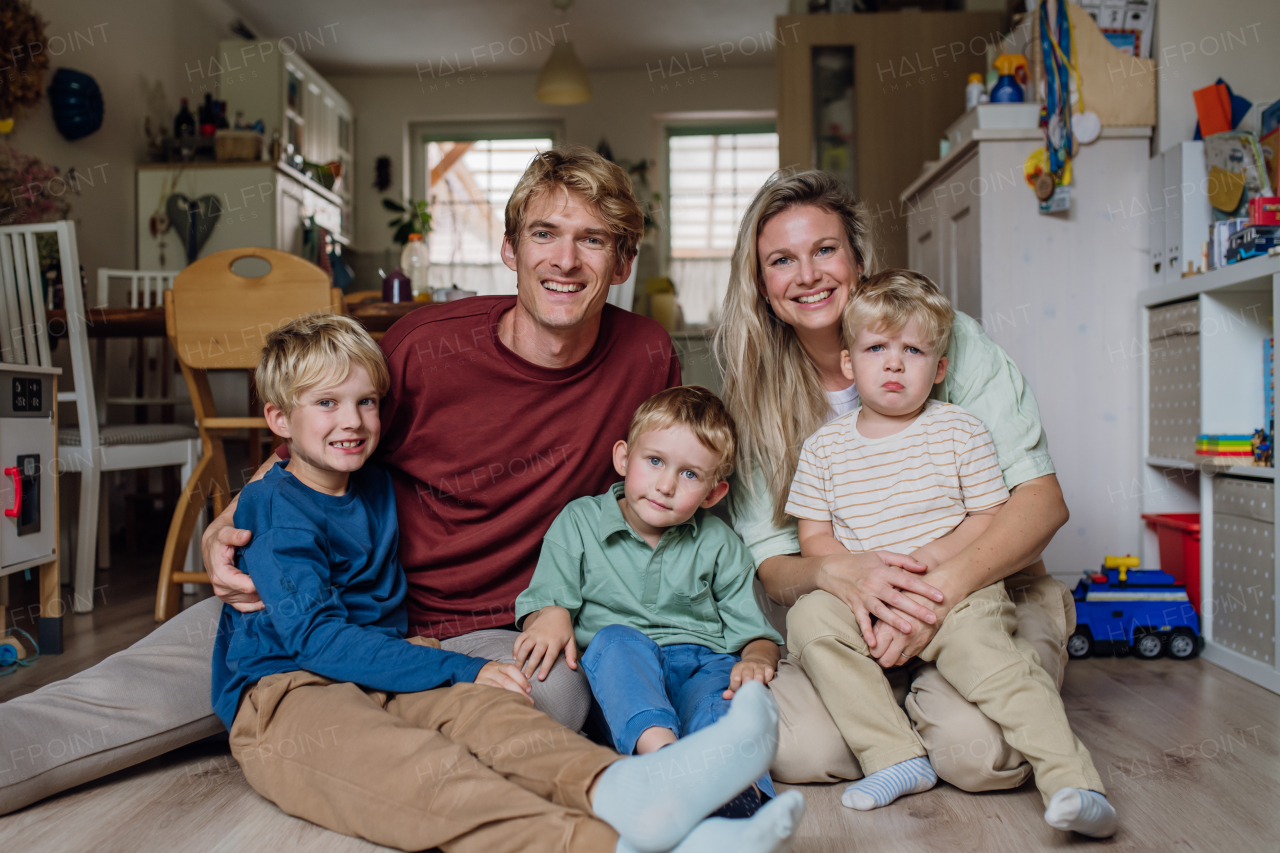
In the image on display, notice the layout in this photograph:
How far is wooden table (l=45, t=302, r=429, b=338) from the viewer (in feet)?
8.21

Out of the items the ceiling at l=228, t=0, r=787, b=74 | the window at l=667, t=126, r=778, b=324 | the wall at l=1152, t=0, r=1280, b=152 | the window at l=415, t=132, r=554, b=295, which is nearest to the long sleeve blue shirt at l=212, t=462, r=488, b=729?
the wall at l=1152, t=0, r=1280, b=152

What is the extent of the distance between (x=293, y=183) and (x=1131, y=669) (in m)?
4.51

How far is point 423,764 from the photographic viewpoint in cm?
96

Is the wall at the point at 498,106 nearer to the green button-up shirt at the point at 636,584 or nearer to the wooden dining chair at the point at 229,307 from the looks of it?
the wooden dining chair at the point at 229,307

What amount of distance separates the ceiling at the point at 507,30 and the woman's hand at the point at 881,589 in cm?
445

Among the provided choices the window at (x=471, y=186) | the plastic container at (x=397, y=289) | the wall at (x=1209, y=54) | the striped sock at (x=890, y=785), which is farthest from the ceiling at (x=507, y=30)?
the striped sock at (x=890, y=785)

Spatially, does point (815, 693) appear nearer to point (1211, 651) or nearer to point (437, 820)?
point (437, 820)

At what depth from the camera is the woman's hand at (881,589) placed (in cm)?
117

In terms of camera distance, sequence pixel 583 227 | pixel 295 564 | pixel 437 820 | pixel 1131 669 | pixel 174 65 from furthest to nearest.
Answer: pixel 174 65 → pixel 1131 669 → pixel 583 227 → pixel 295 564 → pixel 437 820

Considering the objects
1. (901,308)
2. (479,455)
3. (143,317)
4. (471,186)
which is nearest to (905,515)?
(901,308)

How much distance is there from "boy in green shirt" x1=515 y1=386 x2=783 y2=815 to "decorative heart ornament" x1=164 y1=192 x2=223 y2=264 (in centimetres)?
379

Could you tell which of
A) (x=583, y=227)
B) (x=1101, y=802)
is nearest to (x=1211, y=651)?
(x=1101, y=802)

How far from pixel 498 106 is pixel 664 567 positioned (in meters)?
5.36

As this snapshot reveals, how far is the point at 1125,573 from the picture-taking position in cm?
190
